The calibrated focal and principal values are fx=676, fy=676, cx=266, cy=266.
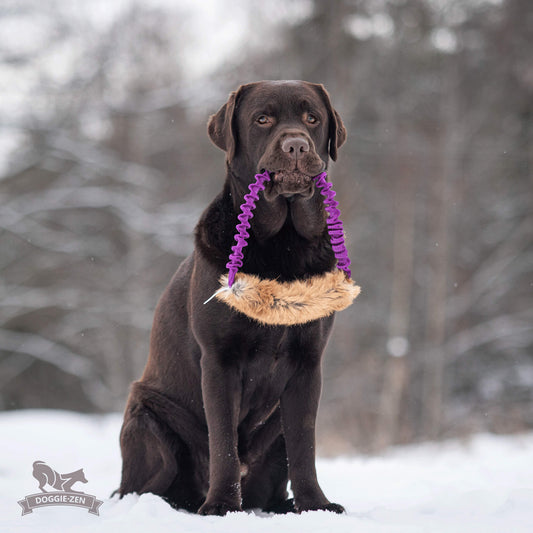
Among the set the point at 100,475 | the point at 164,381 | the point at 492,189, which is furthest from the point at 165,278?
the point at 164,381

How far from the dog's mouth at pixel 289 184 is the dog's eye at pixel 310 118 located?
11.6 inches

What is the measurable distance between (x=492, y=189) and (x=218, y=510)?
39.5 feet

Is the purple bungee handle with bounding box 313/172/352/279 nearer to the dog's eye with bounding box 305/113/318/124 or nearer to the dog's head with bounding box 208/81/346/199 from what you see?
the dog's head with bounding box 208/81/346/199

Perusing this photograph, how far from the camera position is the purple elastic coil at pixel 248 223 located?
9.36 ft

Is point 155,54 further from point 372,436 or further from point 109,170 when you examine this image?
point 372,436

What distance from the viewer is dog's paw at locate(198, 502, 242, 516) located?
2.73m

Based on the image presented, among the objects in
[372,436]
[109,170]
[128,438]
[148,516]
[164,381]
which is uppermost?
[109,170]

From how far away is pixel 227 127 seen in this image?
10.1 ft

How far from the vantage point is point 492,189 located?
1352 cm

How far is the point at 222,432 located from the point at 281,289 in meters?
0.65

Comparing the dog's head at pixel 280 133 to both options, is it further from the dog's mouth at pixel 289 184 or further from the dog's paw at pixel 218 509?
the dog's paw at pixel 218 509

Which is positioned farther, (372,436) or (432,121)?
(432,121)

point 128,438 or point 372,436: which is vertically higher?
point 372,436
